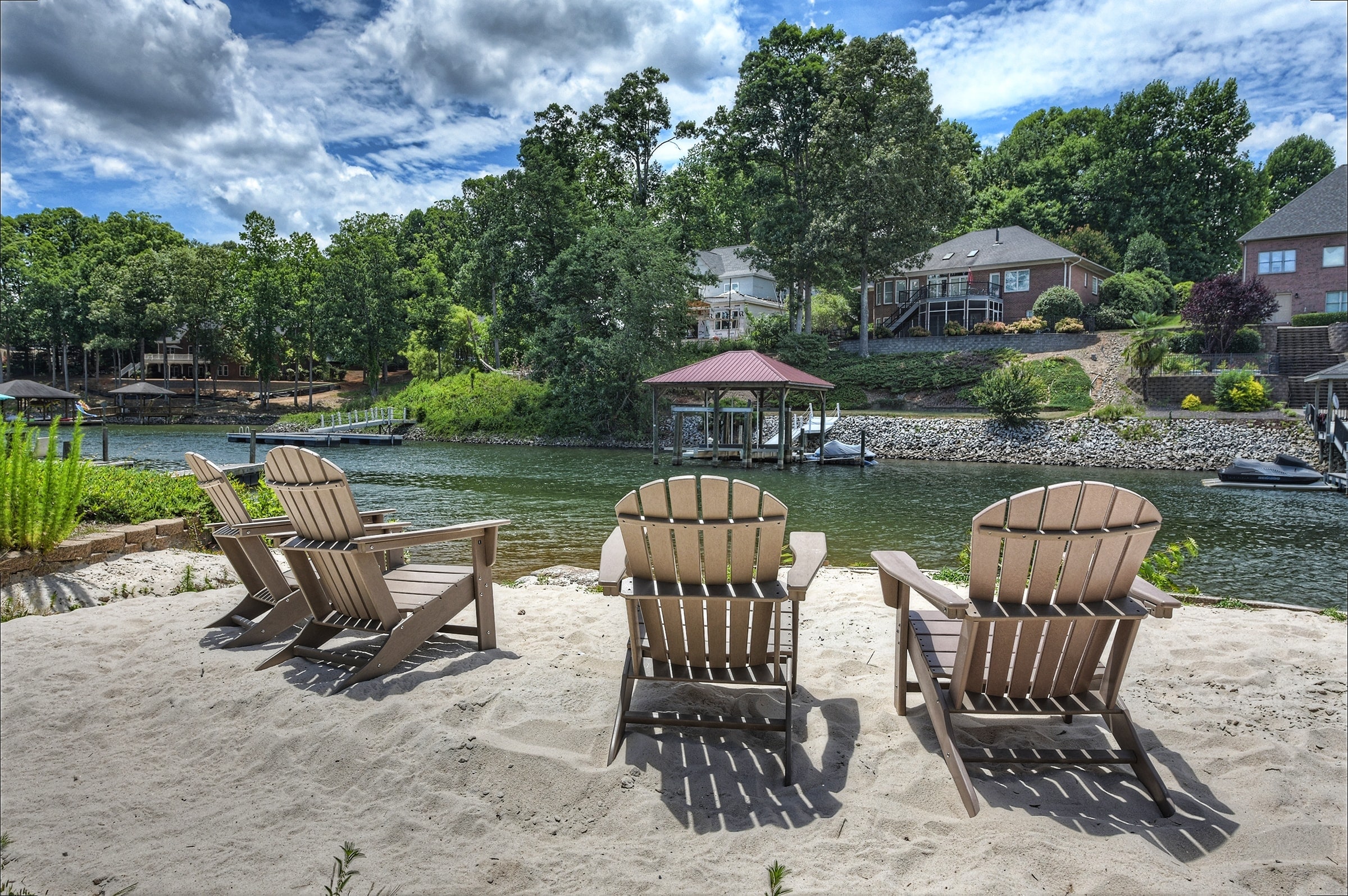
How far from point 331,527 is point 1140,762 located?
10.8 feet

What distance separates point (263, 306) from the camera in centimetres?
4400

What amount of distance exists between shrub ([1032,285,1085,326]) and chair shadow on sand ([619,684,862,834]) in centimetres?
3430

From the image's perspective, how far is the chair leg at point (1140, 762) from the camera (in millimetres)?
2373

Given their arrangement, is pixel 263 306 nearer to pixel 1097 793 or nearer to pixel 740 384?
pixel 740 384

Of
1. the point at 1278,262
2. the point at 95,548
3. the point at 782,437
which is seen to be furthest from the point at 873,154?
the point at 95,548

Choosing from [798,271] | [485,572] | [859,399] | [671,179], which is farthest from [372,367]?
[485,572]

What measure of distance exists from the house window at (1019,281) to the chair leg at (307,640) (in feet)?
127

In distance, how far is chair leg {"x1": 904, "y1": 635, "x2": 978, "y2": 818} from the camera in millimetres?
2348

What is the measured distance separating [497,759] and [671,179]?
4172 cm

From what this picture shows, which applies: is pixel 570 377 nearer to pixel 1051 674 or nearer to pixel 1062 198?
pixel 1051 674

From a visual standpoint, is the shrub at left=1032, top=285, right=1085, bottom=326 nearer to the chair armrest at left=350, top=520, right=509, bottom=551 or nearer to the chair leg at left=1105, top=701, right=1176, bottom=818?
the chair leg at left=1105, top=701, right=1176, bottom=818

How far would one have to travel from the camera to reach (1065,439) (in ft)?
77.5

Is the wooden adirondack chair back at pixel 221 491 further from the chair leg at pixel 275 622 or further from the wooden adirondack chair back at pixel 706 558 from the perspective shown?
the wooden adirondack chair back at pixel 706 558

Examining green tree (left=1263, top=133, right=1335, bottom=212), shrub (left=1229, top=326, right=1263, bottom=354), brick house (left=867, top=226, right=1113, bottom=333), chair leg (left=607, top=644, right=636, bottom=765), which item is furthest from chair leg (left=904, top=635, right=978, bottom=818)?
green tree (left=1263, top=133, right=1335, bottom=212)
